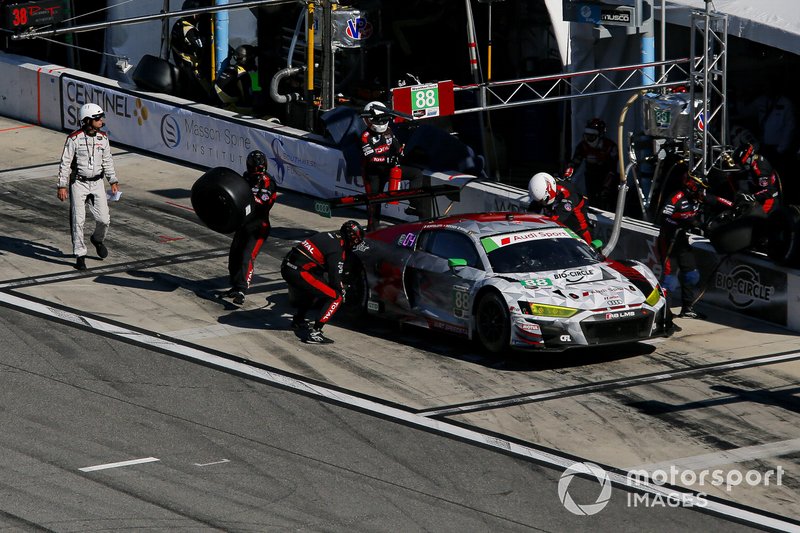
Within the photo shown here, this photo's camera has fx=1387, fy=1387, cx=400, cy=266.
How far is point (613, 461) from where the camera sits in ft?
38.4

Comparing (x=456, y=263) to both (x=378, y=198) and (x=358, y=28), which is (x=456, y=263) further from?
(x=358, y=28)

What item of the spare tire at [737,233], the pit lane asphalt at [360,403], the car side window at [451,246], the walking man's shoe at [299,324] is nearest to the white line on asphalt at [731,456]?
the pit lane asphalt at [360,403]

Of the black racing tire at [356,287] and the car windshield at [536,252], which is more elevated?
the car windshield at [536,252]

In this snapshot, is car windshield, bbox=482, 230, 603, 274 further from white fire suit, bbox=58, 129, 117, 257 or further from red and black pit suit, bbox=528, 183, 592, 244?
white fire suit, bbox=58, 129, 117, 257

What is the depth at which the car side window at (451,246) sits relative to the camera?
1495cm

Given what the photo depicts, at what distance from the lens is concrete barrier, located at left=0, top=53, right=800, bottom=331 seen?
16156 mm

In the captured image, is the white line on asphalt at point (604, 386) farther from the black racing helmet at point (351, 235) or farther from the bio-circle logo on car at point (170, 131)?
the bio-circle logo on car at point (170, 131)

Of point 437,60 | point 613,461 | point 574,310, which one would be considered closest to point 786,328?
point 574,310

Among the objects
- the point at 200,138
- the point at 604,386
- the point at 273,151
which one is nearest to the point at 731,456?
the point at 604,386

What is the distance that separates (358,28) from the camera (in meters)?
24.2

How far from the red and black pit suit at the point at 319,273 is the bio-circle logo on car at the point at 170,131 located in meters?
8.92

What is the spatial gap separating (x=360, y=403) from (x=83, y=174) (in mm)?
5892

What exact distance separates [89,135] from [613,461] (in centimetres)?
846

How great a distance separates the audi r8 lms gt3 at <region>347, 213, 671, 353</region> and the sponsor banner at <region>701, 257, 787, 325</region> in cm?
170
